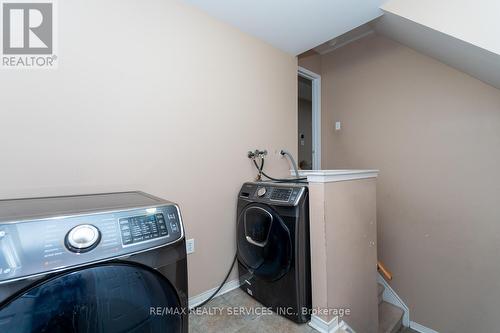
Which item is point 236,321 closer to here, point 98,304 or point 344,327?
point 344,327

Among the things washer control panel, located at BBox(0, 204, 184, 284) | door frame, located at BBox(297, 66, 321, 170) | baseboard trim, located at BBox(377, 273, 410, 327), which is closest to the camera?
washer control panel, located at BBox(0, 204, 184, 284)

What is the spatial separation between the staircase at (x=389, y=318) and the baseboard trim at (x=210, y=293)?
4.87 ft

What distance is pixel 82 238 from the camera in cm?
67

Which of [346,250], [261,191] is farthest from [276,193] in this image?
[346,250]

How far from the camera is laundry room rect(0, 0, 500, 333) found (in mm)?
744

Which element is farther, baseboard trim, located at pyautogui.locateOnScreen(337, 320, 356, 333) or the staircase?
the staircase

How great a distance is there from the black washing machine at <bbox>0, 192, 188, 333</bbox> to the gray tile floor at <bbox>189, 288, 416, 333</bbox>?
62 cm

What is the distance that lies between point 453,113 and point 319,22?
1.45 meters

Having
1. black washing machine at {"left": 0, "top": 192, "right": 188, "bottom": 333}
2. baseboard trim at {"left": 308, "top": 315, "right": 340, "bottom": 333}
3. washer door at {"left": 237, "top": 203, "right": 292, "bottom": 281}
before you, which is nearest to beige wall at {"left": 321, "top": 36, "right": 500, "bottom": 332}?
baseboard trim at {"left": 308, "top": 315, "right": 340, "bottom": 333}

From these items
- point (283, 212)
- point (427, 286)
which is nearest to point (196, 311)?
point (283, 212)

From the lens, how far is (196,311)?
1491 millimetres

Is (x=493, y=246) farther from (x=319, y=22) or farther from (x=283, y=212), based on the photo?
(x=319, y=22)

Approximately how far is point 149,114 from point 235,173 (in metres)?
0.76

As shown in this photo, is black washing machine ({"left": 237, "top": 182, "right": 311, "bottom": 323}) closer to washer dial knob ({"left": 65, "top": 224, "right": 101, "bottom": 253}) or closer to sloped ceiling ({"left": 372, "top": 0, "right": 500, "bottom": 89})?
washer dial knob ({"left": 65, "top": 224, "right": 101, "bottom": 253})
